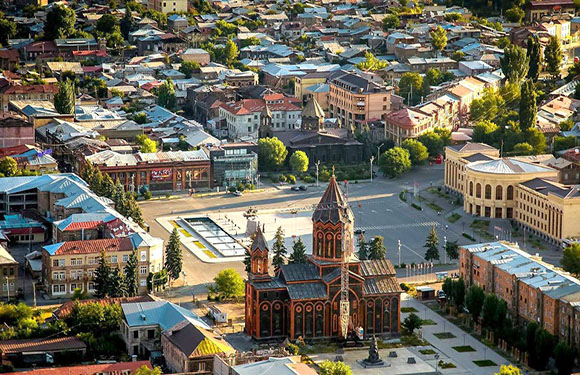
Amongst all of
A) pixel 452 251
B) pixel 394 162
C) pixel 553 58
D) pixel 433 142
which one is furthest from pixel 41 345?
pixel 553 58

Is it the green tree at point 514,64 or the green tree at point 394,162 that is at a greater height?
the green tree at point 514,64

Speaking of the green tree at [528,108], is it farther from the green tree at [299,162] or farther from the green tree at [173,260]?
the green tree at [173,260]

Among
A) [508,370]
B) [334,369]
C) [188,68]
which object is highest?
[188,68]

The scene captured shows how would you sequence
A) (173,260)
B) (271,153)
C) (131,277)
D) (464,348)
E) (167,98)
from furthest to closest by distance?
(167,98)
(271,153)
(173,260)
(131,277)
(464,348)

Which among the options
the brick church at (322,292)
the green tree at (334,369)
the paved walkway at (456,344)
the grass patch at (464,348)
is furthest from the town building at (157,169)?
the green tree at (334,369)

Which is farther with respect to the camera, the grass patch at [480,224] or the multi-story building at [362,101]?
the multi-story building at [362,101]

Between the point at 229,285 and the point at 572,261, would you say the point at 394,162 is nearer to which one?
the point at 572,261
